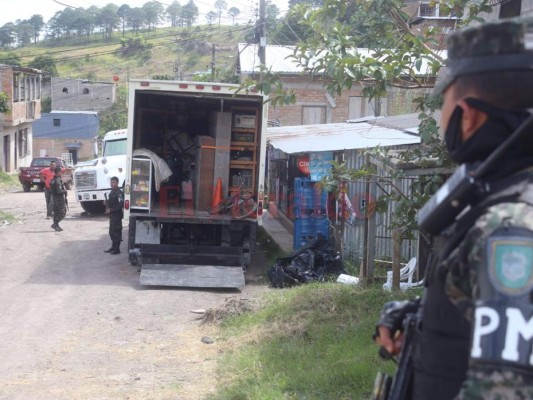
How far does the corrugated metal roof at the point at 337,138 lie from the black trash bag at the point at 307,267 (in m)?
1.72

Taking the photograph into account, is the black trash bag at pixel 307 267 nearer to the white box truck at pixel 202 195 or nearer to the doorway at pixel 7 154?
the white box truck at pixel 202 195

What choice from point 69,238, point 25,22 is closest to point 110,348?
point 69,238

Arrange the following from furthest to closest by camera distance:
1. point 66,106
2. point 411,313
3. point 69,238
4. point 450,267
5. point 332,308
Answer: point 66,106
point 69,238
point 332,308
point 411,313
point 450,267

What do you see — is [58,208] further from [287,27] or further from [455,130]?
[455,130]

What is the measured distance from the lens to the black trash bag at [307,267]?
12.1 meters

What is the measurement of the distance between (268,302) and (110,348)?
7.71 ft

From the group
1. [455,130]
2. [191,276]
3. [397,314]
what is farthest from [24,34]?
[455,130]

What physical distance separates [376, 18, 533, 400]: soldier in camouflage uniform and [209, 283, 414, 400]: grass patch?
423cm

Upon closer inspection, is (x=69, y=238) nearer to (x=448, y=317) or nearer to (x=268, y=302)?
(x=268, y=302)

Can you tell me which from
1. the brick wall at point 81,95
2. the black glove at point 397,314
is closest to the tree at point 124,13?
the brick wall at point 81,95

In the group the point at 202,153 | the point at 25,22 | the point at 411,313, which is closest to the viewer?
the point at 411,313

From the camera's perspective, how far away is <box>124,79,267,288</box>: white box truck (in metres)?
13.1

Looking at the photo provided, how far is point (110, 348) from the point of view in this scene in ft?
28.9

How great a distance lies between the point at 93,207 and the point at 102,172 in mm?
1978
